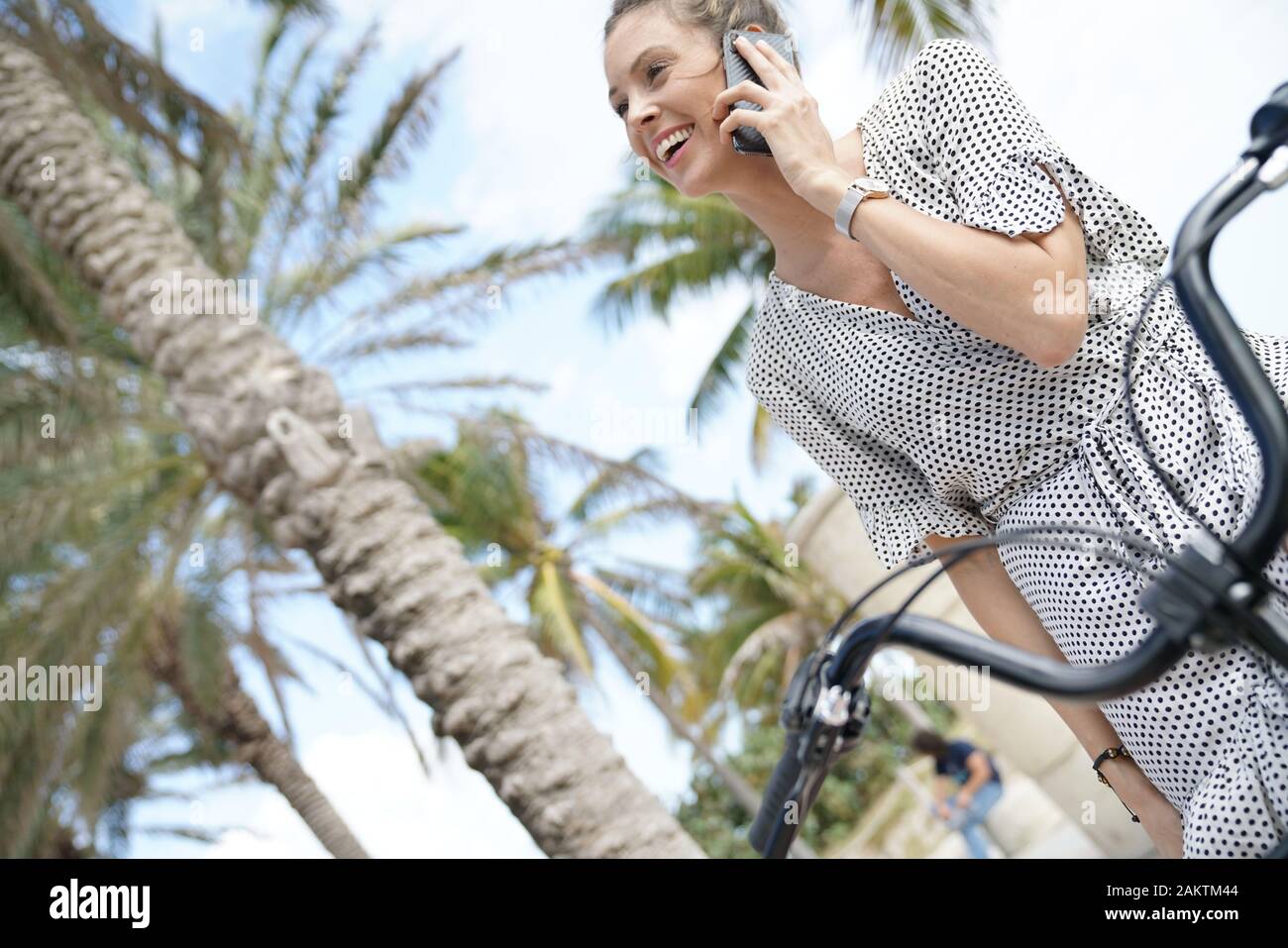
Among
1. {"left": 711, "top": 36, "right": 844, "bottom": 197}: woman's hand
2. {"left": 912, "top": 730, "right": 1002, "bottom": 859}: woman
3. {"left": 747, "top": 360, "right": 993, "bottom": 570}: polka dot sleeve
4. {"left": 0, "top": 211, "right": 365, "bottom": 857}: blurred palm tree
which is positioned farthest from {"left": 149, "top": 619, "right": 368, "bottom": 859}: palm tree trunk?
{"left": 711, "top": 36, "right": 844, "bottom": 197}: woman's hand

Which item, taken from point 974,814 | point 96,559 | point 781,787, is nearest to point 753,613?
point 974,814

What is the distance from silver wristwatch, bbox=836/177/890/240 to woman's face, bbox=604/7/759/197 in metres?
0.25

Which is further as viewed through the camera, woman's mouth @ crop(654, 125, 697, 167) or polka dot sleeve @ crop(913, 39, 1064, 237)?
woman's mouth @ crop(654, 125, 697, 167)

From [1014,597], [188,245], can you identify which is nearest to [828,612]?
[188,245]

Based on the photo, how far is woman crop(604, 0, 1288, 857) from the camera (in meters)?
1.43

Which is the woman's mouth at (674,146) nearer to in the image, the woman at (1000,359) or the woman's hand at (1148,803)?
the woman at (1000,359)

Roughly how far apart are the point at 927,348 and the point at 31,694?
35.3ft

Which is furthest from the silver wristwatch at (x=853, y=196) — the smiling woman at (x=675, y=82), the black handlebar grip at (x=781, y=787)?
the black handlebar grip at (x=781, y=787)

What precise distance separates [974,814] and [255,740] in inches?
312

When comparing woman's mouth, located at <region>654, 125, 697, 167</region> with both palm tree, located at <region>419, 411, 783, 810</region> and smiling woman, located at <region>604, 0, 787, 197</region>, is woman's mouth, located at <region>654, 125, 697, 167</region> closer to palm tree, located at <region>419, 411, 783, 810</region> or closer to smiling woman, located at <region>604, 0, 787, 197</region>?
smiling woman, located at <region>604, 0, 787, 197</region>

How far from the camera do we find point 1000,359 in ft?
5.23

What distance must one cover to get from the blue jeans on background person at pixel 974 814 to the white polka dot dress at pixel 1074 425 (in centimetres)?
1093

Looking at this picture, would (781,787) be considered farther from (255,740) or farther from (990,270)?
(255,740)

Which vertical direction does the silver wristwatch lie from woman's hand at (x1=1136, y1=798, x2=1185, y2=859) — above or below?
above
